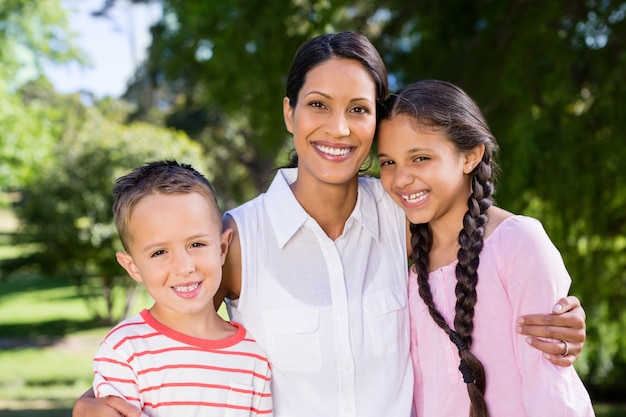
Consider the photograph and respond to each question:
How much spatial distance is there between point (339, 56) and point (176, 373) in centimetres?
113

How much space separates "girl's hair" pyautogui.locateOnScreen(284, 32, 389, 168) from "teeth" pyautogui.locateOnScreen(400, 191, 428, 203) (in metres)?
0.32

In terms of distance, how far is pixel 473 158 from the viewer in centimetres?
249

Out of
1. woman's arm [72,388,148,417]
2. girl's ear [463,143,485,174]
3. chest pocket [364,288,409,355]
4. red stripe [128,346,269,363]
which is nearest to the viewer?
woman's arm [72,388,148,417]

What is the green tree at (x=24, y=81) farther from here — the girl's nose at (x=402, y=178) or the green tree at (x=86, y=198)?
the girl's nose at (x=402, y=178)

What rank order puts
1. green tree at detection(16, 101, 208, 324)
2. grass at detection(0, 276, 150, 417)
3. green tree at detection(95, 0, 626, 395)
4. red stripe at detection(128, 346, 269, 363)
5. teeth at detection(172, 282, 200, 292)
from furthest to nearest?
1. green tree at detection(16, 101, 208, 324)
2. grass at detection(0, 276, 150, 417)
3. green tree at detection(95, 0, 626, 395)
4. teeth at detection(172, 282, 200, 292)
5. red stripe at detection(128, 346, 269, 363)

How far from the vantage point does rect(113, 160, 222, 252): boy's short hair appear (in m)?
2.15

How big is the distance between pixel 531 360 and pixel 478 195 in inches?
22.8

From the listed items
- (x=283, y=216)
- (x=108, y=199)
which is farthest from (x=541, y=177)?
(x=108, y=199)

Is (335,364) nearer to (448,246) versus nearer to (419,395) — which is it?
(419,395)

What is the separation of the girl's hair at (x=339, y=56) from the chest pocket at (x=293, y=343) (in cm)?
76

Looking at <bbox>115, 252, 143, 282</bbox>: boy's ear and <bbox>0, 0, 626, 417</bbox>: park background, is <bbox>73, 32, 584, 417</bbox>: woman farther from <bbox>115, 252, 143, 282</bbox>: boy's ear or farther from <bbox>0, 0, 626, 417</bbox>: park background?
<bbox>0, 0, 626, 417</bbox>: park background

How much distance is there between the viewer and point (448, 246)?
2.49m

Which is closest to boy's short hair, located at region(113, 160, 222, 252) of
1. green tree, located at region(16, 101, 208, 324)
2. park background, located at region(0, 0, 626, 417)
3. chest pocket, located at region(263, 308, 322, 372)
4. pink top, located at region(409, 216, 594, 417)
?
chest pocket, located at region(263, 308, 322, 372)

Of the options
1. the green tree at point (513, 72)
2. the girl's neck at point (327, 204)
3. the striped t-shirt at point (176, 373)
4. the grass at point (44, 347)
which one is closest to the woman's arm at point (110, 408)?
the striped t-shirt at point (176, 373)
